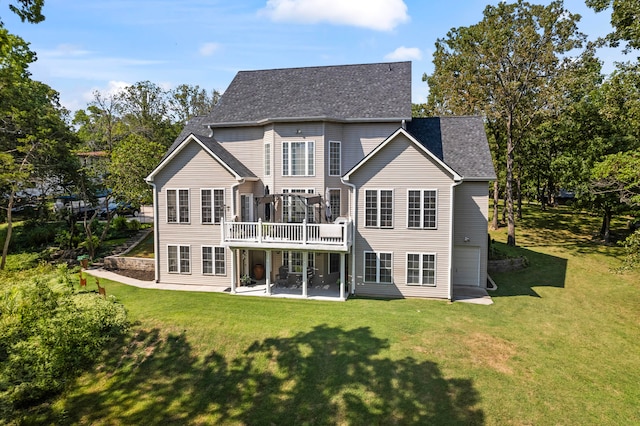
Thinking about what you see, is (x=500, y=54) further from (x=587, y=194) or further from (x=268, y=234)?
(x=268, y=234)

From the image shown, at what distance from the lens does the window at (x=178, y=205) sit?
21.4m

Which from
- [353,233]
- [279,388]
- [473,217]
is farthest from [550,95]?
[279,388]

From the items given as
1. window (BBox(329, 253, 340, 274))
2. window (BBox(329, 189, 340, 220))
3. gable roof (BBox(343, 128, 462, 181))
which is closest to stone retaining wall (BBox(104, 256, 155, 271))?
window (BBox(329, 253, 340, 274))

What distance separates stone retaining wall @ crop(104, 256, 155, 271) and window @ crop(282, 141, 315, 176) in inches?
432

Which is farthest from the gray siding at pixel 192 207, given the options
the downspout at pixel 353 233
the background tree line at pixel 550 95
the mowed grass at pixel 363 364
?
the background tree line at pixel 550 95

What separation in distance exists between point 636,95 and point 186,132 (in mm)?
27471

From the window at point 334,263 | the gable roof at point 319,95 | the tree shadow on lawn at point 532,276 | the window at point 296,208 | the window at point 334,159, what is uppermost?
the gable roof at point 319,95

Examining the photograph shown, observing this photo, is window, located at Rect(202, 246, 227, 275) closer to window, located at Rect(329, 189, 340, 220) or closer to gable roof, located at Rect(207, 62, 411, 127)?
window, located at Rect(329, 189, 340, 220)

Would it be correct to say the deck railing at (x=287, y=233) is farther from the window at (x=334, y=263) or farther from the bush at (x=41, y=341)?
the bush at (x=41, y=341)

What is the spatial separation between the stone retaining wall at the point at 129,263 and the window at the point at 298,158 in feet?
36.0

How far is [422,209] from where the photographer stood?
18781mm

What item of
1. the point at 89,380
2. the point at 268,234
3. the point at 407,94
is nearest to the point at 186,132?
the point at 268,234

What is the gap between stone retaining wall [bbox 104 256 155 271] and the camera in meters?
24.2

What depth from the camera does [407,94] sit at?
2162cm
